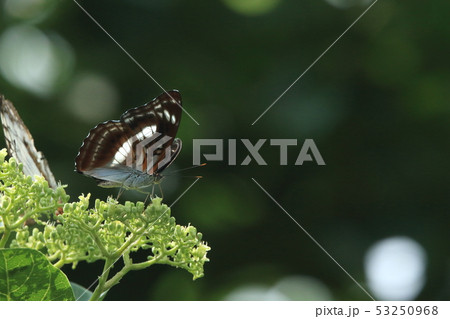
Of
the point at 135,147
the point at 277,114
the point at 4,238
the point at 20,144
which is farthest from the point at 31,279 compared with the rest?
the point at 277,114

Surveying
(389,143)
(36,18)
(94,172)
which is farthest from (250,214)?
(36,18)

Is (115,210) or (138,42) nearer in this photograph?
(115,210)

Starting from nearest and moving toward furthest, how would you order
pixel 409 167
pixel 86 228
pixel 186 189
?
pixel 86 228 < pixel 186 189 < pixel 409 167

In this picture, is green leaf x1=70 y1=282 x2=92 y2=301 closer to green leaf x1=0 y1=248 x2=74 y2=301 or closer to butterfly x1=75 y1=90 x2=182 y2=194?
green leaf x1=0 y1=248 x2=74 y2=301

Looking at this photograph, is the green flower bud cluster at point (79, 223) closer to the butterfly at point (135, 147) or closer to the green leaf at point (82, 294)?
the green leaf at point (82, 294)

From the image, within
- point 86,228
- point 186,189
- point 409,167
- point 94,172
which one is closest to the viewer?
point 86,228

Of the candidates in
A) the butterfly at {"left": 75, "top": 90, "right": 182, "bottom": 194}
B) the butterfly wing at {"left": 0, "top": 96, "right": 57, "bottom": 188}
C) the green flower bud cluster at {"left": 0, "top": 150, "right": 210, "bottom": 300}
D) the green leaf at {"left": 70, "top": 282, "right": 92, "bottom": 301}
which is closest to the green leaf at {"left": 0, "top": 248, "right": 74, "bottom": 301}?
the green flower bud cluster at {"left": 0, "top": 150, "right": 210, "bottom": 300}

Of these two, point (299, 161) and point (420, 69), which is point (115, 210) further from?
point (420, 69)
